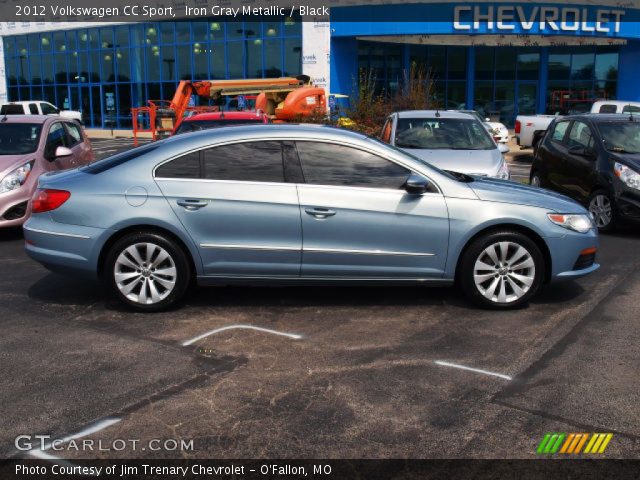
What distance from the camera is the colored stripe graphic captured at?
3.38 metres

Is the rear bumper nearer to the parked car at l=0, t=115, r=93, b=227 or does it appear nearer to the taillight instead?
the taillight

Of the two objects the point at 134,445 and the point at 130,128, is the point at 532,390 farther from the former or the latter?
the point at 130,128

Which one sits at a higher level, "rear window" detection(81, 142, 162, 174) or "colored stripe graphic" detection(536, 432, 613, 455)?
"rear window" detection(81, 142, 162, 174)

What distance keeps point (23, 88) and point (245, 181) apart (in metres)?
40.0

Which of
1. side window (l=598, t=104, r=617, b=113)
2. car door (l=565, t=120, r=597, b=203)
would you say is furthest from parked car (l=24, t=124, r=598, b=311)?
side window (l=598, t=104, r=617, b=113)

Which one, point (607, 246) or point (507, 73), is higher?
point (507, 73)

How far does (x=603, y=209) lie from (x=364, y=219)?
5.14 metres

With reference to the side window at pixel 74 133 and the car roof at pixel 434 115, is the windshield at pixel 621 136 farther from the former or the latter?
the side window at pixel 74 133

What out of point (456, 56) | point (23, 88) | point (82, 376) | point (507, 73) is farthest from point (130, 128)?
point (82, 376)

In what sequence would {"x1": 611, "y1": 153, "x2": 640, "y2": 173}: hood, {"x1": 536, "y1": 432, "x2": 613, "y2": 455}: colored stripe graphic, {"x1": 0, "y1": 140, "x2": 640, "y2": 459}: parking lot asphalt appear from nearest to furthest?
1. {"x1": 536, "y1": 432, "x2": 613, "y2": 455}: colored stripe graphic
2. {"x1": 0, "y1": 140, "x2": 640, "y2": 459}: parking lot asphalt
3. {"x1": 611, "y1": 153, "x2": 640, "y2": 173}: hood

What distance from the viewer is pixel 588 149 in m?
9.39

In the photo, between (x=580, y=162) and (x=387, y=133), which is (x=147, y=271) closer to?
(x=387, y=133)

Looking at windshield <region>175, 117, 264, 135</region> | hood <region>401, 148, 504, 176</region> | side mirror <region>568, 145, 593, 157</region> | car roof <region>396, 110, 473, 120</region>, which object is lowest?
hood <region>401, 148, 504, 176</region>

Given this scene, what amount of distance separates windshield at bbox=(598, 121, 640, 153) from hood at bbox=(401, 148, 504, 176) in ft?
4.97
